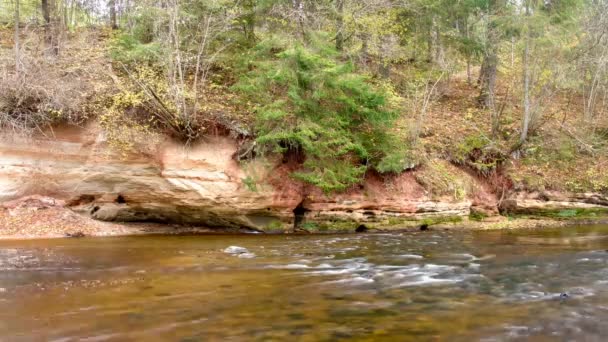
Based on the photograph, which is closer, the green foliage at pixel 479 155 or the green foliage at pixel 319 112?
the green foliage at pixel 319 112

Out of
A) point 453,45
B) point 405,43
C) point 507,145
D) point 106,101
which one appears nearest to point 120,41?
point 106,101

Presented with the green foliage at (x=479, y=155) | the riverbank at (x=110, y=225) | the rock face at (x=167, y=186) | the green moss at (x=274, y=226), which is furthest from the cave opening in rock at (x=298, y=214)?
the green foliage at (x=479, y=155)

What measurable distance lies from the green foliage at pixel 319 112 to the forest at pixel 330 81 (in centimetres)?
5

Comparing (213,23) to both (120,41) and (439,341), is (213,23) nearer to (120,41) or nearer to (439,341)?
(120,41)

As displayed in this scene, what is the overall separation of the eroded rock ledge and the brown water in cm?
270

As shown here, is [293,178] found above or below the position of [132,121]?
below

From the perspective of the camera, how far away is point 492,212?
654 inches

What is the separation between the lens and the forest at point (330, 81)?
557 inches

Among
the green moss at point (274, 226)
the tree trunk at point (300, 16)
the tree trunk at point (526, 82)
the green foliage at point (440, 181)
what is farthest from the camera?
the tree trunk at point (526, 82)

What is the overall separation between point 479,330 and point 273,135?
30.1 feet

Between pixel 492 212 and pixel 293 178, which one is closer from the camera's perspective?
pixel 293 178

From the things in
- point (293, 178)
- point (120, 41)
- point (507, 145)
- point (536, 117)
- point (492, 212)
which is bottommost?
point (492, 212)

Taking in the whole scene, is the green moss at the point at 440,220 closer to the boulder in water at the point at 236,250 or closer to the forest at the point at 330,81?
the forest at the point at 330,81

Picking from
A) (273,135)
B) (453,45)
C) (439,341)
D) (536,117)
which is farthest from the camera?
(453,45)
